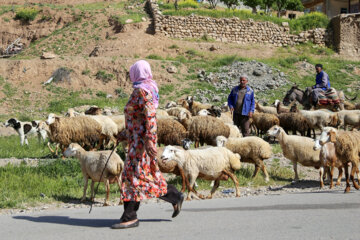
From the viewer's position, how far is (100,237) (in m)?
4.88

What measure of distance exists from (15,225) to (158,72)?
72.3 ft

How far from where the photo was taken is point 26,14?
4262 cm

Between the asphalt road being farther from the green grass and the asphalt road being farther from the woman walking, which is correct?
the green grass

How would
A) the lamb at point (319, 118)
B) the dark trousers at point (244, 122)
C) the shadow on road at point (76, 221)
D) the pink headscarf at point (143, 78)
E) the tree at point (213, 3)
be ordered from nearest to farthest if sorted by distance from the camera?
the pink headscarf at point (143, 78) < the shadow on road at point (76, 221) < the dark trousers at point (244, 122) < the lamb at point (319, 118) < the tree at point (213, 3)

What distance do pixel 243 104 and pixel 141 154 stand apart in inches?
315

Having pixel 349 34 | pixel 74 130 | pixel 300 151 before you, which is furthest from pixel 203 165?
pixel 349 34

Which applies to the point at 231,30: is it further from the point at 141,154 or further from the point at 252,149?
the point at 141,154

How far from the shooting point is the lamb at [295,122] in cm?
1495

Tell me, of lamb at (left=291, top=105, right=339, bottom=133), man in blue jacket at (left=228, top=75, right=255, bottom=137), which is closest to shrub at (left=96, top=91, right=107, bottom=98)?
lamb at (left=291, top=105, right=339, bottom=133)

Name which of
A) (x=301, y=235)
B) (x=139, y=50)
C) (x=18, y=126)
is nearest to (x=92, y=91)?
(x=139, y=50)

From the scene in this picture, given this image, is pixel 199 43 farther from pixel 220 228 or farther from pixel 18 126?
pixel 220 228

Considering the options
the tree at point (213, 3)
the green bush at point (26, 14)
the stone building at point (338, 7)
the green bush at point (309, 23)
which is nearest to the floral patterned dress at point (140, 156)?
the green bush at point (309, 23)

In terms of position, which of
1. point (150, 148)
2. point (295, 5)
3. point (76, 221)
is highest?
point (295, 5)

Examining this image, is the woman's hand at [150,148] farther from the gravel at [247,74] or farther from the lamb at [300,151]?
the gravel at [247,74]
